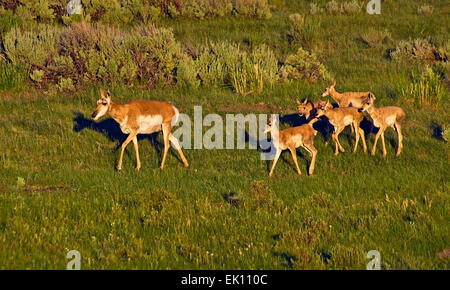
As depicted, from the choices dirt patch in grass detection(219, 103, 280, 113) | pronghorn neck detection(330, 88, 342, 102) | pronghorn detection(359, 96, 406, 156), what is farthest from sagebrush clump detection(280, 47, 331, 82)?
pronghorn detection(359, 96, 406, 156)

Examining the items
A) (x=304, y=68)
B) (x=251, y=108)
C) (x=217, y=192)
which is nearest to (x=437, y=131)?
(x=251, y=108)

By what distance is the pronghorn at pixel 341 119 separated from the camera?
17078 mm

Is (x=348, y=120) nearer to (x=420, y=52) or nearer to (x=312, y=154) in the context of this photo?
(x=312, y=154)

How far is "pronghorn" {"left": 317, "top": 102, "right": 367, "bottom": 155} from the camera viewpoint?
56.0 ft

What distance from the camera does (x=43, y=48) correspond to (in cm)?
2380

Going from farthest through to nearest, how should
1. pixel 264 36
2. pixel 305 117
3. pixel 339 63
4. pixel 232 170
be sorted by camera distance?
pixel 264 36, pixel 339 63, pixel 305 117, pixel 232 170

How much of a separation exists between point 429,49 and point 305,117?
8472 millimetres

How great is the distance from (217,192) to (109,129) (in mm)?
5398

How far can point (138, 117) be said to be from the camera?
640 inches

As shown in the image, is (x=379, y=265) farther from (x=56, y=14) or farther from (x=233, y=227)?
(x=56, y=14)

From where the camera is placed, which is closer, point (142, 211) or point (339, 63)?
point (142, 211)

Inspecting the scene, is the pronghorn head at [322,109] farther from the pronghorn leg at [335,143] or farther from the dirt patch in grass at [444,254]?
the dirt patch in grass at [444,254]

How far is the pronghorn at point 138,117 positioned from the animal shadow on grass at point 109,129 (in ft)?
2.88
